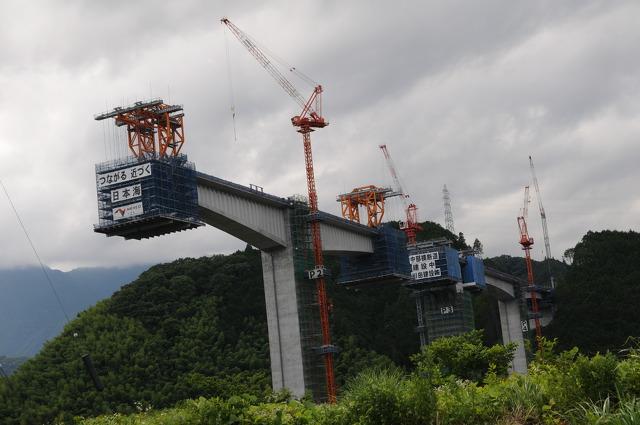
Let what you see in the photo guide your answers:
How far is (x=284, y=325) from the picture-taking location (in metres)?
72.6

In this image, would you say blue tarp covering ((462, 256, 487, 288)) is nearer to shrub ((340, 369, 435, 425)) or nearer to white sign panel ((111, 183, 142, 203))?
white sign panel ((111, 183, 142, 203))

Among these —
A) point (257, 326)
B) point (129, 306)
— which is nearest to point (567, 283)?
point (257, 326)

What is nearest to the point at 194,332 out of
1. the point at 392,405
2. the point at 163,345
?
the point at 163,345

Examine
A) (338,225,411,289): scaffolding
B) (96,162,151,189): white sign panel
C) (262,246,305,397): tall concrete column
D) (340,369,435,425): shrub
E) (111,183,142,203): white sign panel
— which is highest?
(96,162,151,189): white sign panel

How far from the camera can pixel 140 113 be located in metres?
66.9

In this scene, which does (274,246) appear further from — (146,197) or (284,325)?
(146,197)

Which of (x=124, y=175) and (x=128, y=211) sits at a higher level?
(x=124, y=175)

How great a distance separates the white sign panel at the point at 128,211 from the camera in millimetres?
61531

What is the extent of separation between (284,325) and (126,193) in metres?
18.3

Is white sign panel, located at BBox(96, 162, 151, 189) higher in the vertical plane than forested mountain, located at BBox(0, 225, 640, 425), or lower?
higher

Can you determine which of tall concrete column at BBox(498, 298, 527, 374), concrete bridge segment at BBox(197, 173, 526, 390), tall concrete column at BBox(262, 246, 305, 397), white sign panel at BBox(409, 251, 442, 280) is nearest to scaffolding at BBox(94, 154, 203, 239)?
concrete bridge segment at BBox(197, 173, 526, 390)

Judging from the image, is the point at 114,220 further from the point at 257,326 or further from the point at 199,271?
the point at 199,271

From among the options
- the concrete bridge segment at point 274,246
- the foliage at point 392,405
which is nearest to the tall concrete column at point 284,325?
the concrete bridge segment at point 274,246

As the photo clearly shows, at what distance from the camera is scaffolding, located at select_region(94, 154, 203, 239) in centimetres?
6138
